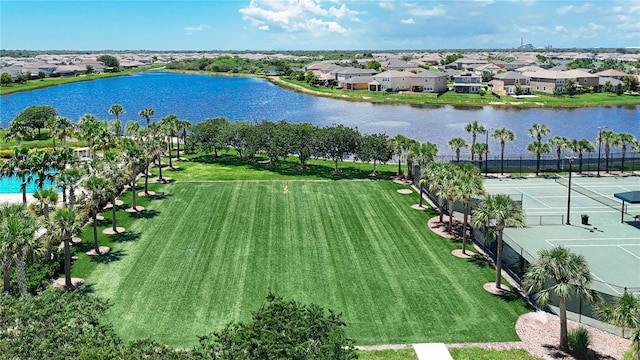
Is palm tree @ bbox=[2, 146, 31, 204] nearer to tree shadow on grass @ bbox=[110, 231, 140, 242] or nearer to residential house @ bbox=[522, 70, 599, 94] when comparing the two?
tree shadow on grass @ bbox=[110, 231, 140, 242]

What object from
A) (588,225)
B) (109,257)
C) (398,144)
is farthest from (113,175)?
(588,225)

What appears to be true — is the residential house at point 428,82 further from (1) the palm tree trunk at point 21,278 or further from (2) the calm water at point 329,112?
(1) the palm tree trunk at point 21,278

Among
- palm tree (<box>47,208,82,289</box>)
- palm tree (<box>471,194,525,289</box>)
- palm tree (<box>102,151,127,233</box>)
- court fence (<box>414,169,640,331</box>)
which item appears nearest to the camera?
court fence (<box>414,169,640,331</box>)

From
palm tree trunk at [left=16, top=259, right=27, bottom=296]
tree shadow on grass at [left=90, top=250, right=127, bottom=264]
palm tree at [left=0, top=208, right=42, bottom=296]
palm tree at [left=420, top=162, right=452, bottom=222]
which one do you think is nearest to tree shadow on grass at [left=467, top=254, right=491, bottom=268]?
palm tree at [left=420, top=162, right=452, bottom=222]

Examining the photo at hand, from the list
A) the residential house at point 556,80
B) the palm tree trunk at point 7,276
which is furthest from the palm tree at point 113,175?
the residential house at point 556,80

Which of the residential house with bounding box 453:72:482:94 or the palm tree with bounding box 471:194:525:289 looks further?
the residential house with bounding box 453:72:482:94

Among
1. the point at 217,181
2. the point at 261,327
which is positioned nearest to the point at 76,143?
the point at 217,181

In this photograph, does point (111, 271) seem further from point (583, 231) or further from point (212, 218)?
point (583, 231)
